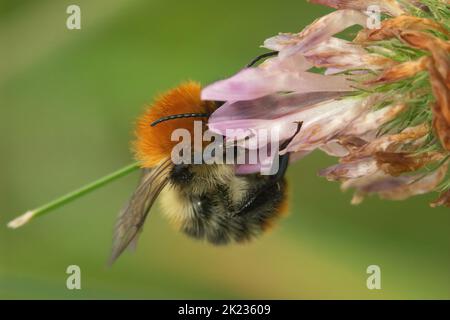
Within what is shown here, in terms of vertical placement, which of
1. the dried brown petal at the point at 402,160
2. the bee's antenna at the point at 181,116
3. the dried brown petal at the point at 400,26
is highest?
the dried brown petal at the point at 400,26

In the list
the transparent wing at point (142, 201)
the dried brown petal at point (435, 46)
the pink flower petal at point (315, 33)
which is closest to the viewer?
the dried brown petal at point (435, 46)

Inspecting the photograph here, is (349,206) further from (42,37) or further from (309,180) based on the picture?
(42,37)

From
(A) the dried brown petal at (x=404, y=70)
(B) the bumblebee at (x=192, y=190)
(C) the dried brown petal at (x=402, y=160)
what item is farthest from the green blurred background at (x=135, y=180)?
(A) the dried brown petal at (x=404, y=70)

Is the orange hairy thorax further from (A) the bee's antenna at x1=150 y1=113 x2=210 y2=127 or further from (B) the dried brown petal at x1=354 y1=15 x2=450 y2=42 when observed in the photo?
(B) the dried brown petal at x1=354 y1=15 x2=450 y2=42

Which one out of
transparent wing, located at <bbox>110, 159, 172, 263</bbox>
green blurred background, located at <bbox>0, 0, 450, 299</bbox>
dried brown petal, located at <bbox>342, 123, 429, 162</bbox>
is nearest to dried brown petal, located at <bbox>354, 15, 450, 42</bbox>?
dried brown petal, located at <bbox>342, 123, 429, 162</bbox>

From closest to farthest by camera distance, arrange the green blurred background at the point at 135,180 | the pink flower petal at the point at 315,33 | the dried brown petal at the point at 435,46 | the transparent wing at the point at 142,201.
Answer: the dried brown petal at the point at 435,46, the pink flower petal at the point at 315,33, the transparent wing at the point at 142,201, the green blurred background at the point at 135,180

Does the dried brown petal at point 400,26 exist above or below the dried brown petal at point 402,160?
above

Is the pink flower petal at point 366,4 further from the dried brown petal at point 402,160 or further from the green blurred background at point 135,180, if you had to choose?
the green blurred background at point 135,180

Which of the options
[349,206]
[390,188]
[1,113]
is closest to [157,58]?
[1,113]
